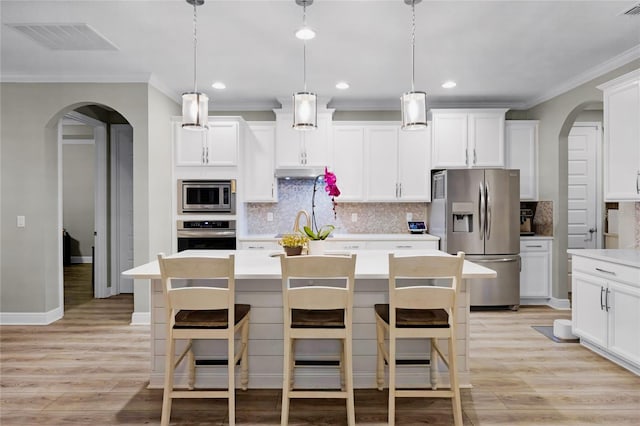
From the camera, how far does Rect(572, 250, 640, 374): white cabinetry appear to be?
3049 millimetres

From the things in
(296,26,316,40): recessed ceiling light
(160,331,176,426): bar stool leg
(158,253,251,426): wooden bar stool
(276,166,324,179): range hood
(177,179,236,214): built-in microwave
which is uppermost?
(296,26,316,40): recessed ceiling light

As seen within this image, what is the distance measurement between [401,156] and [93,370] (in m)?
4.05

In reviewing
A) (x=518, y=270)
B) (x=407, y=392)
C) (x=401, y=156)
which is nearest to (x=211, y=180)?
(x=401, y=156)

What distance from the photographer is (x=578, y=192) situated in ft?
19.8

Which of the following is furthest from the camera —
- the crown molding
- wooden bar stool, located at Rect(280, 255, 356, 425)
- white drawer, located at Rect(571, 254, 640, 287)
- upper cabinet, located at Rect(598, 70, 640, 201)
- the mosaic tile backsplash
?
the mosaic tile backsplash

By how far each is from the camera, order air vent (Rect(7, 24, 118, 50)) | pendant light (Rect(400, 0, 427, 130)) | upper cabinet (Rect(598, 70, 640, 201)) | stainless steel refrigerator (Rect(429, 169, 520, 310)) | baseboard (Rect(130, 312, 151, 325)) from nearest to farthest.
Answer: pendant light (Rect(400, 0, 427, 130)) < air vent (Rect(7, 24, 118, 50)) < upper cabinet (Rect(598, 70, 640, 201)) < baseboard (Rect(130, 312, 151, 325)) < stainless steel refrigerator (Rect(429, 169, 520, 310))

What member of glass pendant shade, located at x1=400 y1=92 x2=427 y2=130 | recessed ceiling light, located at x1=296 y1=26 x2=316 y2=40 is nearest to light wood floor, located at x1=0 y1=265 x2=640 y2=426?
glass pendant shade, located at x1=400 y1=92 x2=427 y2=130

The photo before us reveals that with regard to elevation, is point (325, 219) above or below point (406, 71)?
below

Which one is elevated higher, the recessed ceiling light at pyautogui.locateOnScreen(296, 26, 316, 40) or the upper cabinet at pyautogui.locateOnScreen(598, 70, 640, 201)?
the recessed ceiling light at pyautogui.locateOnScreen(296, 26, 316, 40)

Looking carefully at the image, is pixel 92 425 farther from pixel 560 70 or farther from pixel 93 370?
pixel 560 70

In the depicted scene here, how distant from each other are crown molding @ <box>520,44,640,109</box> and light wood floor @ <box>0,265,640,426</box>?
2678 mm

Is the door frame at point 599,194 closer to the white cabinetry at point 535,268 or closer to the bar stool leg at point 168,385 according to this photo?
the white cabinetry at point 535,268

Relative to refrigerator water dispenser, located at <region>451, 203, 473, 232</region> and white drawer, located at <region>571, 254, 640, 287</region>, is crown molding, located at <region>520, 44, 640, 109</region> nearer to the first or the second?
refrigerator water dispenser, located at <region>451, 203, 473, 232</region>

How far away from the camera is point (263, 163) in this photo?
5.38 meters
